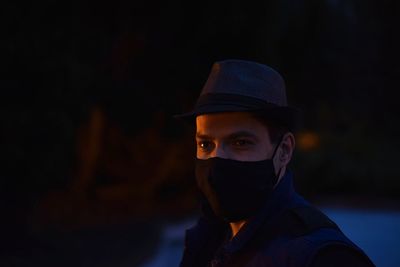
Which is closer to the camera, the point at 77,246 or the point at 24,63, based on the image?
the point at 24,63

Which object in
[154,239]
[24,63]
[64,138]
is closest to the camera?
[24,63]

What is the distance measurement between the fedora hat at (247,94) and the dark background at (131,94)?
6.01 metres

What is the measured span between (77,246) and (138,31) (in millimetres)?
4260

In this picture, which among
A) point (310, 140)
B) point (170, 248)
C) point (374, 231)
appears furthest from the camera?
point (310, 140)

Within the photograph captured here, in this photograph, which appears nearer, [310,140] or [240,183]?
[240,183]

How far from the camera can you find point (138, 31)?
10.7 metres

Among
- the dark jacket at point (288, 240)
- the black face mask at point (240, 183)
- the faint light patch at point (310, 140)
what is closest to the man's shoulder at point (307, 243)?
the dark jacket at point (288, 240)

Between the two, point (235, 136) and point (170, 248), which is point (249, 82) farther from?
point (170, 248)

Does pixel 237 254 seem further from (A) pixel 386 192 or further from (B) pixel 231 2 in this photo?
(A) pixel 386 192

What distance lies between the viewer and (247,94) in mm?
1841

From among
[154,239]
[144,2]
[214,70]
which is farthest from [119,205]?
[214,70]

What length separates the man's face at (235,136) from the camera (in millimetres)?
1829

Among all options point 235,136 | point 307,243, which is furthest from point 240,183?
point 307,243

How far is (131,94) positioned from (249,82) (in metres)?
8.97
